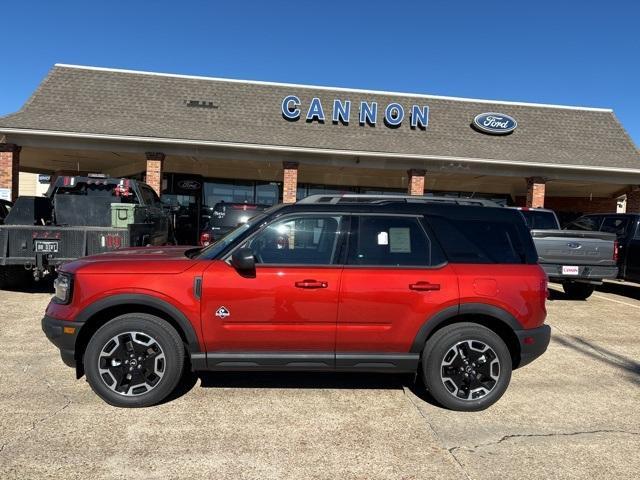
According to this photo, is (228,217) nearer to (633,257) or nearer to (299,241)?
(299,241)

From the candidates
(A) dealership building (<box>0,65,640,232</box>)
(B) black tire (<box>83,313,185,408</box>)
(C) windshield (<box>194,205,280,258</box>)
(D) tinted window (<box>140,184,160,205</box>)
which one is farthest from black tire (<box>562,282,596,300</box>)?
(D) tinted window (<box>140,184,160,205</box>)

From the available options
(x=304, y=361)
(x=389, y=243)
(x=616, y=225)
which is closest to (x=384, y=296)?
(x=389, y=243)

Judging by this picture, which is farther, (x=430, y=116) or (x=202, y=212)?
(x=202, y=212)

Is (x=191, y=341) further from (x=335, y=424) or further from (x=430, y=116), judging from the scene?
(x=430, y=116)

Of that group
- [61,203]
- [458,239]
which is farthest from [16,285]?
[458,239]

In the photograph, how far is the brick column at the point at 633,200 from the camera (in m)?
16.5

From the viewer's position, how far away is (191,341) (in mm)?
3771

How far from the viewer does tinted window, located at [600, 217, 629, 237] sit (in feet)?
33.1

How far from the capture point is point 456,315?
Answer: 393cm

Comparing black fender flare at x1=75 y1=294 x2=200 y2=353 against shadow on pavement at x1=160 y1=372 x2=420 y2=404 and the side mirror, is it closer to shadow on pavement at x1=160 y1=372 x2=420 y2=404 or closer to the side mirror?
the side mirror

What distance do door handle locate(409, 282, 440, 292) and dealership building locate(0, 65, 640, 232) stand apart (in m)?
11.0

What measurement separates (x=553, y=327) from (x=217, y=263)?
5.57 m

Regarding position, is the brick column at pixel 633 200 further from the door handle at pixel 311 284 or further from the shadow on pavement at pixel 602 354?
the door handle at pixel 311 284

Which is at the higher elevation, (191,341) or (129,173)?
(129,173)
